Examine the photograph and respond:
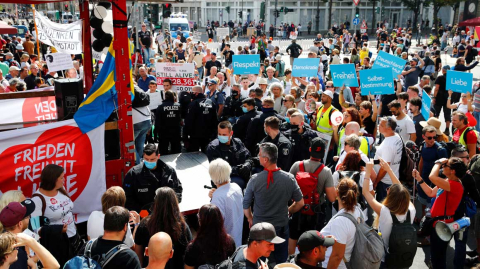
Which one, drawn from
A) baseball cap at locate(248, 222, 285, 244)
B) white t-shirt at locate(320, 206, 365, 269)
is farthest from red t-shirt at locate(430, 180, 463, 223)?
baseball cap at locate(248, 222, 285, 244)

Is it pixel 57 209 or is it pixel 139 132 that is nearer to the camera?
pixel 57 209

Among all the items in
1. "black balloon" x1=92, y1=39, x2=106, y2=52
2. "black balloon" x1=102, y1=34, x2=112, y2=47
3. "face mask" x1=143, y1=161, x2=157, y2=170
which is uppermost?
"black balloon" x1=102, y1=34, x2=112, y2=47

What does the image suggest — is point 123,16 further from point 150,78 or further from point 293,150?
point 150,78

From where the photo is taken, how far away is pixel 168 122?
9188mm

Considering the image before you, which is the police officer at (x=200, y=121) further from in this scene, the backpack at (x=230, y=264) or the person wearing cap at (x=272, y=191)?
the backpack at (x=230, y=264)

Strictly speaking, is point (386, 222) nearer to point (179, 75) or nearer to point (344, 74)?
point (344, 74)

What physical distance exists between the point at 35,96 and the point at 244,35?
150 feet

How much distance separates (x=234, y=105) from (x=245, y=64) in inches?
125

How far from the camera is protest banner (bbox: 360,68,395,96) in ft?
30.6

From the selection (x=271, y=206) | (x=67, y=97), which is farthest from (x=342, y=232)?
(x=67, y=97)

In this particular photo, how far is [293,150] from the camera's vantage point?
7336mm

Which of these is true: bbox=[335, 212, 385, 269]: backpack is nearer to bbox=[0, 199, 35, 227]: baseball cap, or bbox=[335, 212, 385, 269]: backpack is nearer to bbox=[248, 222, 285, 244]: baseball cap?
bbox=[248, 222, 285, 244]: baseball cap

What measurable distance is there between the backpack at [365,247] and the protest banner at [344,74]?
20.8 feet

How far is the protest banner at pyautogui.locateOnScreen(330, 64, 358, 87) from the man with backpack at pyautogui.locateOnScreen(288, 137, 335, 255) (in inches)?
205
